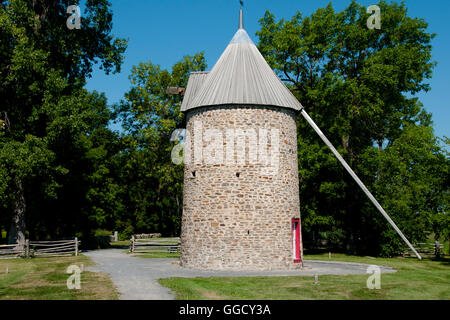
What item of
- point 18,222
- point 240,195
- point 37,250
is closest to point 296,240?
point 240,195

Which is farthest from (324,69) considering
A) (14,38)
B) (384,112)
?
(14,38)

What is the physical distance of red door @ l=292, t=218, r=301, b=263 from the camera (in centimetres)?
1994

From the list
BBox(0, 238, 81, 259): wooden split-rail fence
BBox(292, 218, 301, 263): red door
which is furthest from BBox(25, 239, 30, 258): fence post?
BBox(292, 218, 301, 263): red door

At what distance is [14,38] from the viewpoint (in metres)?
25.2

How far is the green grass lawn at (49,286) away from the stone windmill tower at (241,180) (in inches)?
201

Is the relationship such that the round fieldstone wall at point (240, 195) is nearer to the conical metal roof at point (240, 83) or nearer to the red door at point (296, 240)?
the red door at point (296, 240)

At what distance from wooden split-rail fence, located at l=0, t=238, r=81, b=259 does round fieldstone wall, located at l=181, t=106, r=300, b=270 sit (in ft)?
34.4

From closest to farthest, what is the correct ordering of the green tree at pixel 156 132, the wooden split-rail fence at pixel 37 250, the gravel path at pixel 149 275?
the gravel path at pixel 149 275, the wooden split-rail fence at pixel 37 250, the green tree at pixel 156 132

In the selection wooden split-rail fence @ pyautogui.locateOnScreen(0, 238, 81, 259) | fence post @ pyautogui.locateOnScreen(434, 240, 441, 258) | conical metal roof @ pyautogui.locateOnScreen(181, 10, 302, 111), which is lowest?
fence post @ pyautogui.locateOnScreen(434, 240, 441, 258)

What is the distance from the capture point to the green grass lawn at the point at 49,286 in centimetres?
1167

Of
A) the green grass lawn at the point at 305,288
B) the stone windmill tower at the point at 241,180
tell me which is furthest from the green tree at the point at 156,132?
the green grass lawn at the point at 305,288
